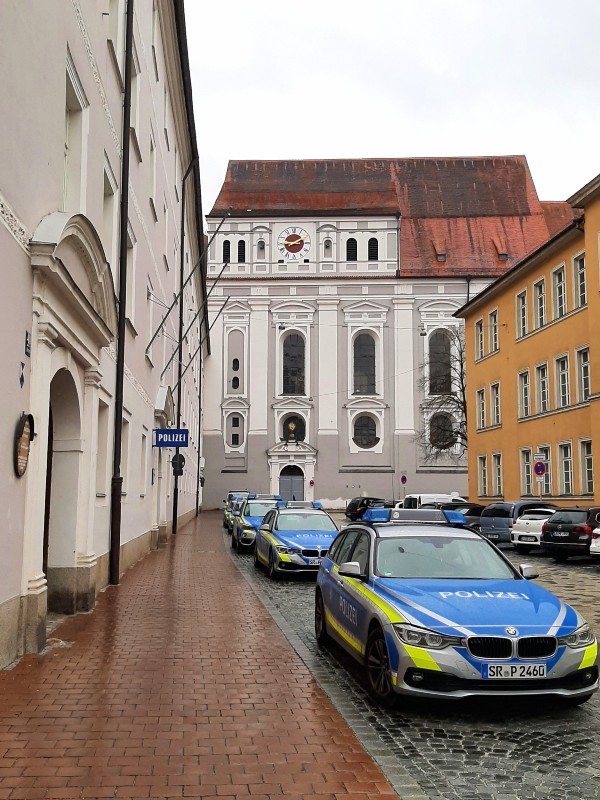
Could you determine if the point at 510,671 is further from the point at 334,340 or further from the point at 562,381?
the point at 334,340

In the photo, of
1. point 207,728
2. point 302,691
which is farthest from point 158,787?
point 302,691

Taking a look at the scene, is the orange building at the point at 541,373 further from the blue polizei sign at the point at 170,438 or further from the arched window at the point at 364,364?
the arched window at the point at 364,364

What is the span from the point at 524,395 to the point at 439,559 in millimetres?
28276

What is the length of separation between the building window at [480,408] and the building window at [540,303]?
6833mm

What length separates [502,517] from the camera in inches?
1081

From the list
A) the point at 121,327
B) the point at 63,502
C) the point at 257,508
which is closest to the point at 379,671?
the point at 63,502

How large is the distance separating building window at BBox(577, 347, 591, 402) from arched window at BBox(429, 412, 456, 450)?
26104mm

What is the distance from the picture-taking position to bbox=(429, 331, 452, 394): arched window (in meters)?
60.5

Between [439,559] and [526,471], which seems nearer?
[439,559]

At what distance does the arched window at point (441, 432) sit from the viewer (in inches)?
2274

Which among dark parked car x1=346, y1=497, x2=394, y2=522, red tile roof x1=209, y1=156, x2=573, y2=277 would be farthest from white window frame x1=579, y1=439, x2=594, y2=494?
red tile roof x1=209, y1=156, x2=573, y2=277

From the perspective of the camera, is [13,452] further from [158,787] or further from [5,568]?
[158,787]

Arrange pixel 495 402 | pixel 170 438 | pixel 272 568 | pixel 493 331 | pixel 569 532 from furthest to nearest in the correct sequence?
pixel 493 331, pixel 495 402, pixel 569 532, pixel 170 438, pixel 272 568

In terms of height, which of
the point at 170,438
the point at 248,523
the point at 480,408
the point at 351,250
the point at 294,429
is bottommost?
the point at 248,523
